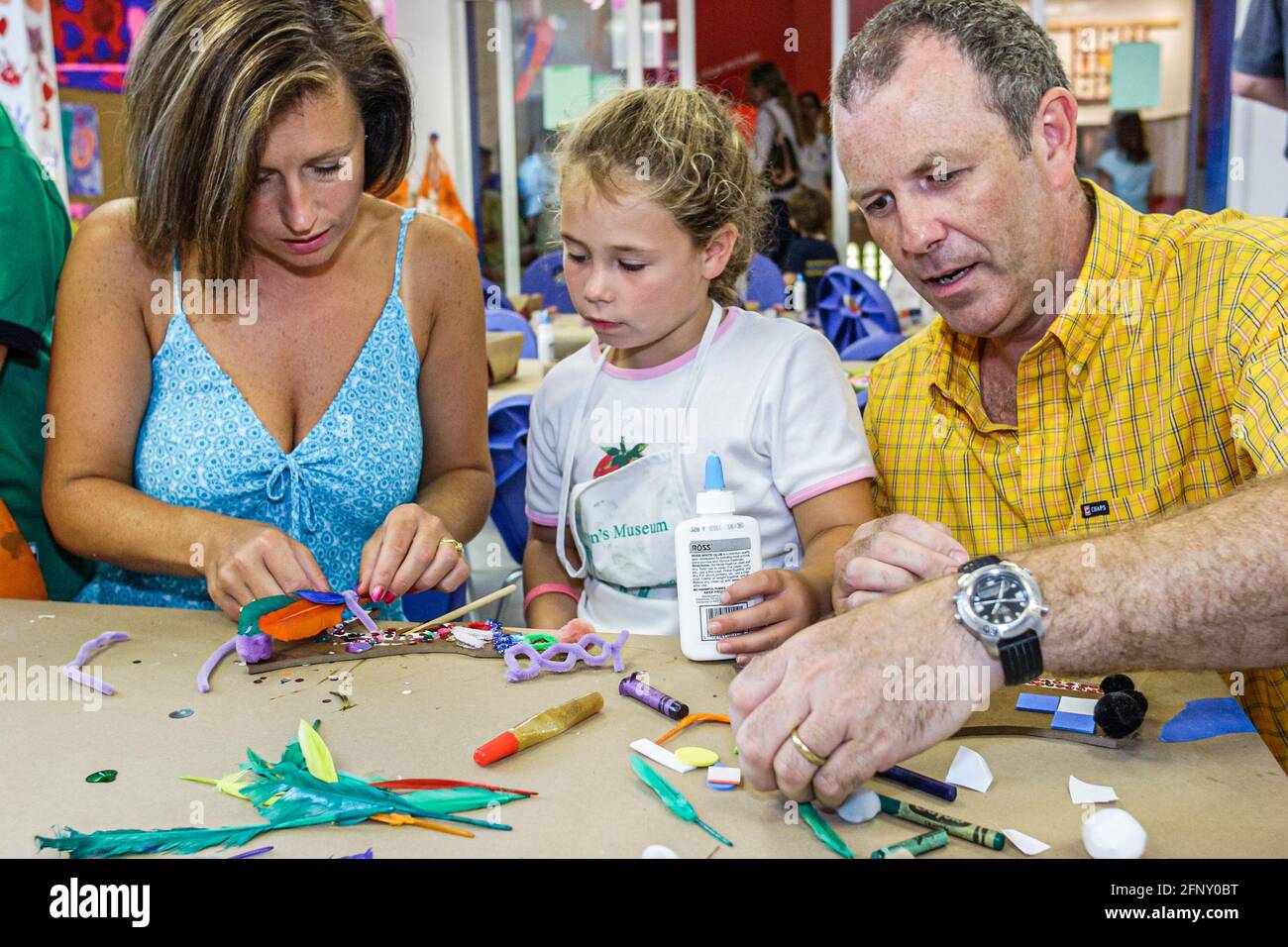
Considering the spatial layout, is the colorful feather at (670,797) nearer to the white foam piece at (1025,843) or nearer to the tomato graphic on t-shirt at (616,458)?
the white foam piece at (1025,843)

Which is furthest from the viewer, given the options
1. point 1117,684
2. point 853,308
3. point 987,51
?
point 853,308

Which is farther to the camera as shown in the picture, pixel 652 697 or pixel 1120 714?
pixel 652 697

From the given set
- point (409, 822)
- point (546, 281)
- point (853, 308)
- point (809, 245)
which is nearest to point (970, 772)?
point (409, 822)

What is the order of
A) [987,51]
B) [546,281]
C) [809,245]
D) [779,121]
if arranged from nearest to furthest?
[987,51] → [546,281] → [809,245] → [779,121]

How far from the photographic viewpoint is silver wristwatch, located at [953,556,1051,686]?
40.4 inches

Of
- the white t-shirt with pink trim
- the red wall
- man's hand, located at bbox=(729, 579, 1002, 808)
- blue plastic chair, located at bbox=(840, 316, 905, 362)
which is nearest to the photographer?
man's hand, located at bbox=(729, 579, 1002, 808)

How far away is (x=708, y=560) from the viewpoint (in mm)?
1449

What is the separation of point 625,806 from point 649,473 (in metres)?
0.89

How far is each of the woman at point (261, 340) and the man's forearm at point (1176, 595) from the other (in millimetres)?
880

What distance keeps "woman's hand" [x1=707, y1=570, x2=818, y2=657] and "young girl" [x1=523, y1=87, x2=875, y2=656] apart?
0.79 feet

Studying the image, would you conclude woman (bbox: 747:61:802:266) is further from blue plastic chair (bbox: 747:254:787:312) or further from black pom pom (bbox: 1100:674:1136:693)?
black pom pom (bbox: 1100:674:1136:693)

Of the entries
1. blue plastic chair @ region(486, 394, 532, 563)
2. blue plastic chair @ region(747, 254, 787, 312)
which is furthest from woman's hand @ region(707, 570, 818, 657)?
blue plastic chair @ region(747, 254, 787, 312)

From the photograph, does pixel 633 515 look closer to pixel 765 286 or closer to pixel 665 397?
pixel 665 397

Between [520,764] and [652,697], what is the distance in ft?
0.64
